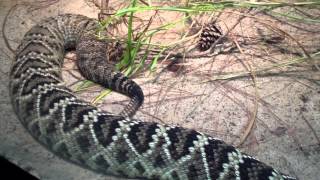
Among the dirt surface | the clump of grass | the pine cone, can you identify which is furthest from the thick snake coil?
the pine cone

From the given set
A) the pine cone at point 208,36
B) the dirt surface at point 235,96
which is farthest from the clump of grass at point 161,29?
the pine cone at point 208,36

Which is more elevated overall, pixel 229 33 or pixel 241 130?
pixel 229 33

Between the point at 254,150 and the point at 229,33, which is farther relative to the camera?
the point at 229,33

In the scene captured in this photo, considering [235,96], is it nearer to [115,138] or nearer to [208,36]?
[208,36]

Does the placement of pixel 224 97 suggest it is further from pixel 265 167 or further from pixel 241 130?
pixel 265 167

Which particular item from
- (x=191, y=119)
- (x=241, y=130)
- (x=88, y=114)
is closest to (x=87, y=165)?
(x=88, y=114)

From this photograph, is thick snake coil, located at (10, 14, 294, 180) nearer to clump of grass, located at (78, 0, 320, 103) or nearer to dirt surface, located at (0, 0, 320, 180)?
dirt surface, located at (0, 0, 320, 180)

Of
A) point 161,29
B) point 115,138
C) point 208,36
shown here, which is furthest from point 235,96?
point 115,138
